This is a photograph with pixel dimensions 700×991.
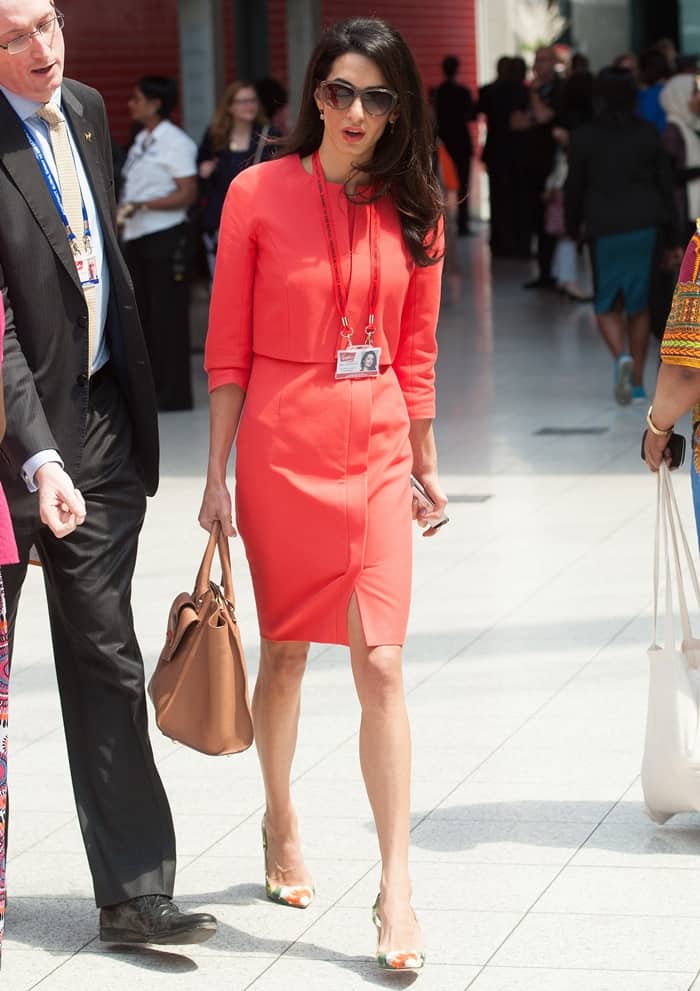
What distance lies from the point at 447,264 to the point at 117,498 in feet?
57.7

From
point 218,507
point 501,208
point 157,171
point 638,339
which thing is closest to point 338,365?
point 218,507

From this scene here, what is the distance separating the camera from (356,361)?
13.0ft

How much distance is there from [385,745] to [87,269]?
1.12 metres

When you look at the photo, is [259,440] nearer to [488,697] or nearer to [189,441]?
[488,697]

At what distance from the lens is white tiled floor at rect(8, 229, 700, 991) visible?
389cm

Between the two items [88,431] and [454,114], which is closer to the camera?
[88,431]

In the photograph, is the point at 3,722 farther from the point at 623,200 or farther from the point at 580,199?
the point at 580,199

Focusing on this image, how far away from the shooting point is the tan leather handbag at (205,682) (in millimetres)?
3918

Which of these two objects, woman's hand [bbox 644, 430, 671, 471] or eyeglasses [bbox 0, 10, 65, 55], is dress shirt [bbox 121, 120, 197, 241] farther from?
eyeglasses [bbox 0, 10, 65, 55]

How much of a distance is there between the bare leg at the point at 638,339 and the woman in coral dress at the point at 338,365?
804 centimetres

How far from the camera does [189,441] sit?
36.7 ft

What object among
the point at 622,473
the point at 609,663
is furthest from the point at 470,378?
the point at 609,663

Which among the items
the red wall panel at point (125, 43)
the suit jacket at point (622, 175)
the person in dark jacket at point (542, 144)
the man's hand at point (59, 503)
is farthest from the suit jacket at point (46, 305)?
the person in dark jacket at point (542, 144)

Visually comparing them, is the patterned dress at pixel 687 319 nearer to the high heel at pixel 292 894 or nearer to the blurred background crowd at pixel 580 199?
the high heel at pixel 292 894
